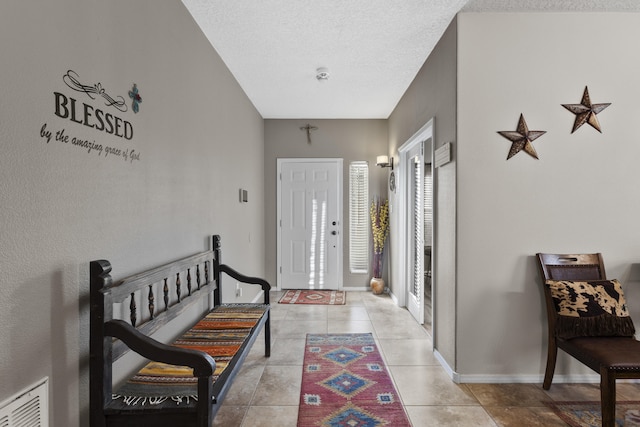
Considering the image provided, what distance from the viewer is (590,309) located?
2.25m

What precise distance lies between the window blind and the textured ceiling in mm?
1339

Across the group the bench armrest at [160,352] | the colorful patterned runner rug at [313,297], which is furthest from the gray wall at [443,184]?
the colorful patterned runner rug at [313,297]

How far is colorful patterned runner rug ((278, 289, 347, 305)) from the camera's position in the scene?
15.8ft

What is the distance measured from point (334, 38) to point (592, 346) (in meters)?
2.74

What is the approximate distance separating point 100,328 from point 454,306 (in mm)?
2188

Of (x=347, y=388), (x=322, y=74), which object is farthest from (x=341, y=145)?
(x=347, y=388)

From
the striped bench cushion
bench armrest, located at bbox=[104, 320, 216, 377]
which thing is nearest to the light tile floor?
the striped bench cushion

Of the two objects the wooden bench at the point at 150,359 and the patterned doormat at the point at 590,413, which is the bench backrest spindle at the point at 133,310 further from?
the patterned doormat at the point at 590,413

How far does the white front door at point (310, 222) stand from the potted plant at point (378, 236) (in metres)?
0.52

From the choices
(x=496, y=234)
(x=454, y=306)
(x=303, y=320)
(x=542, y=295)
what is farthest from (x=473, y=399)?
(x=303, y=320)

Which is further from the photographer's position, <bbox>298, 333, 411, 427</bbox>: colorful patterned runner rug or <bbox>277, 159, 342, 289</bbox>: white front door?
<bbox>277, 159, 342, 289</bbox>: white front door

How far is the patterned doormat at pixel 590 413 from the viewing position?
2.07m

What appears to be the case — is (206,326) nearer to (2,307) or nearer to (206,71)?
(2,307)

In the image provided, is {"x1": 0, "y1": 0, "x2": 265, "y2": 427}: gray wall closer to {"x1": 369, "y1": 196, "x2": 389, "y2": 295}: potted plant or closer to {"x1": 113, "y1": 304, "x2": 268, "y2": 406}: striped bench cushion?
{"x1": 113, "y1": 304, "x2": 268, "y2": 406}: striped bench cushion
